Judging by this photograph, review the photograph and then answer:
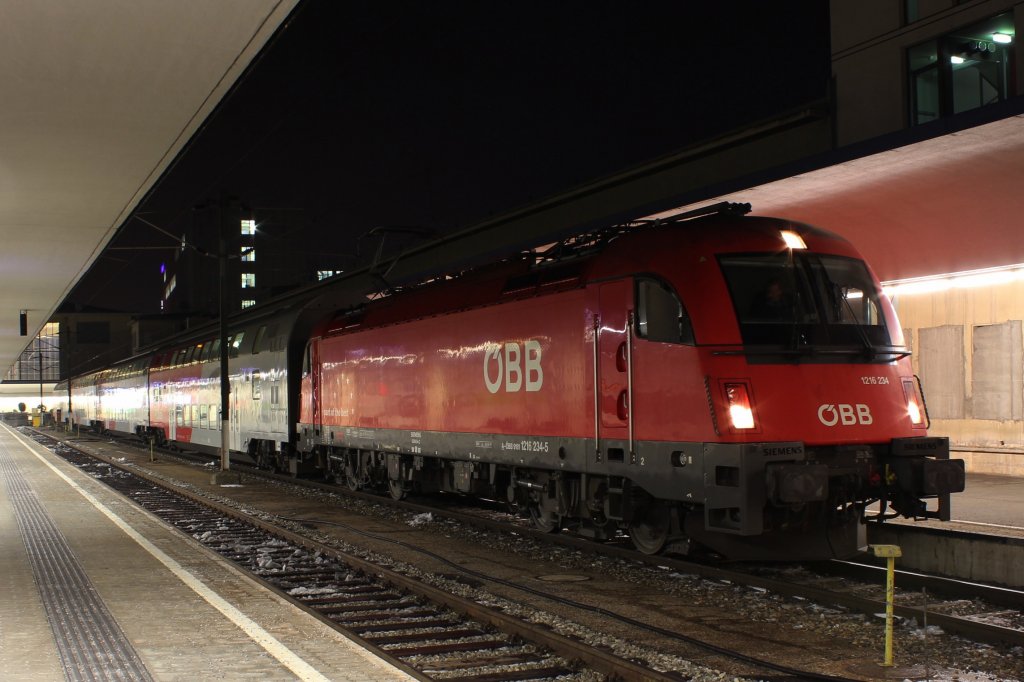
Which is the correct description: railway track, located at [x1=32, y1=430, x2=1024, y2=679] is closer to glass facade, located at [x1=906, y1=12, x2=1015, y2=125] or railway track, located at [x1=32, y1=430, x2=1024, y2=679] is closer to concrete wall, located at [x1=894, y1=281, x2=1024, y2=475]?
concrete wall, located at [x1=894, y1=281, x2=1024, y2=475]

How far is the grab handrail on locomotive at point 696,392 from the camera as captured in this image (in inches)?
361


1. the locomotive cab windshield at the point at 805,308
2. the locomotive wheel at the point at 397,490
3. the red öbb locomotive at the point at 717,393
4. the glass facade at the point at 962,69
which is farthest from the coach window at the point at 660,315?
the glass facade at the point at 962,69

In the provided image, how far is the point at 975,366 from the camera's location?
18625mm

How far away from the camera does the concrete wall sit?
17.9 meters

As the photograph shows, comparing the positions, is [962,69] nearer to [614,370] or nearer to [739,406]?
[614,370]

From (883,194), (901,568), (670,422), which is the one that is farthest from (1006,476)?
(670,422)

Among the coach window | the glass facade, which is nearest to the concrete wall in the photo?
the glass facade

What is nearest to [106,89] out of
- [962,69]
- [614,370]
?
[614,370]

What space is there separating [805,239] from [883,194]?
15.2 feet

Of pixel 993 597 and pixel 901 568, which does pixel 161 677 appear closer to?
pixel 993 597

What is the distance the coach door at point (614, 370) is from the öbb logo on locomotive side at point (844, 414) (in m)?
1.91

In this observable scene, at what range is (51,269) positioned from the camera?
75.7 feet

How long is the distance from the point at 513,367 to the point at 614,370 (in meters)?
2.46

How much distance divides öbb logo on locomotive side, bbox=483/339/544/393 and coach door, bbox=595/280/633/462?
55.8 inches
